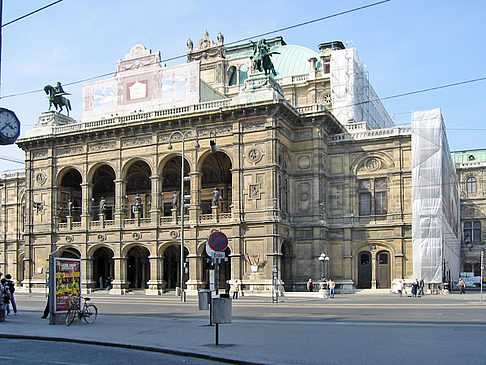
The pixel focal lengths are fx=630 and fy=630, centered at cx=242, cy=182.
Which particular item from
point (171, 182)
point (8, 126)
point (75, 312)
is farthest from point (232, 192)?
point (8, 126)

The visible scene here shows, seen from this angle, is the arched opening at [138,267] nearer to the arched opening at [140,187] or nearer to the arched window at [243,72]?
the arched opening at [140,187]

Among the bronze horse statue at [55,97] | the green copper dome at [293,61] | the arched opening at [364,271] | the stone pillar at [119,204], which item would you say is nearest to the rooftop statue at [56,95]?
the bronze horse statue at [55,97]

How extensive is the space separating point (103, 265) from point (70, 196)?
7.49 m

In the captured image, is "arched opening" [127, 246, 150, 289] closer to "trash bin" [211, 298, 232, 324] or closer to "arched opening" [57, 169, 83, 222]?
"arched opening" [57, 169, 83, 222]

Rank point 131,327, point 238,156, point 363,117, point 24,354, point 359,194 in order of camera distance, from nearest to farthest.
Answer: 1. point 24,354
2. point 131,327
3. point 238,156
4. point 359,194
5. point 363,117

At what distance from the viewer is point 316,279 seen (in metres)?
51.4

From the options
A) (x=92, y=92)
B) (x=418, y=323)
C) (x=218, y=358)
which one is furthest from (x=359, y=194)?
(x=218, y=358)

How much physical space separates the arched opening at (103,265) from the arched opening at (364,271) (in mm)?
23161

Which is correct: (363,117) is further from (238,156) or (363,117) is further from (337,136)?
(238,156)

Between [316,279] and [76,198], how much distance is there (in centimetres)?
2623

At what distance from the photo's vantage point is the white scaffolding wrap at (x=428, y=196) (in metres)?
51.5

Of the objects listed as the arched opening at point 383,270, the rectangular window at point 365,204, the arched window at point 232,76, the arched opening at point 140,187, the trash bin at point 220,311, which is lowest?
the arched opening at point 383,270

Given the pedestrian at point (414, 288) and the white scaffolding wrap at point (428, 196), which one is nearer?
the pedestrian at point (414, 288)

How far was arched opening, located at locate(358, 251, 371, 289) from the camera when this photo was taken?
5384 cm
